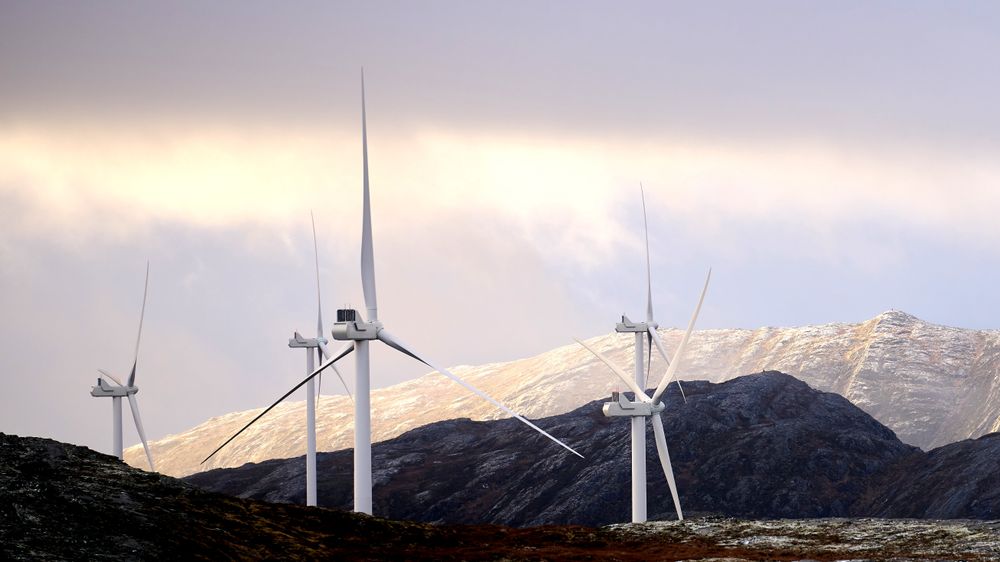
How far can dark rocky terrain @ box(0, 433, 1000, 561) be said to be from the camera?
85125mm

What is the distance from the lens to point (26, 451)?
330ft

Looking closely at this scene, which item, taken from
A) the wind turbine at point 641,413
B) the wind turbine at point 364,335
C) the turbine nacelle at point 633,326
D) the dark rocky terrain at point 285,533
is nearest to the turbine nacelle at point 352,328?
the wind turbine at point 364,335

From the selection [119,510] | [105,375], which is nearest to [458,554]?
[119,510]

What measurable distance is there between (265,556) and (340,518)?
20680mm

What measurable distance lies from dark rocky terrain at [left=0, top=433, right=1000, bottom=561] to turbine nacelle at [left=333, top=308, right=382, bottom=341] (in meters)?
17.1

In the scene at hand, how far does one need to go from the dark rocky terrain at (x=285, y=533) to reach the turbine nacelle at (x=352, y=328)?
17081 mm

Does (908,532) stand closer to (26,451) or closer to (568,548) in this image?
(568,548)

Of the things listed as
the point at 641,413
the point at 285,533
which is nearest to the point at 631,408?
the point at 641,413

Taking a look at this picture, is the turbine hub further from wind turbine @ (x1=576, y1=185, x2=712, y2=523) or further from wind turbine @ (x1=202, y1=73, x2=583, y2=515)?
wind turbine @ (x1=202, y1=73, x2=583, y2=515)

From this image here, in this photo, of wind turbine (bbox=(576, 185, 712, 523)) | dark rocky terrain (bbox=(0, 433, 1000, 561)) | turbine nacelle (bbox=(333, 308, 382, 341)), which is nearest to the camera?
dark rocky terrain (bbox=(0, 433, 1000, 561))

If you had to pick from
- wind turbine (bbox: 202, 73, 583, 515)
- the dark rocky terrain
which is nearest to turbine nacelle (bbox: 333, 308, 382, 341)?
wind turbine (bbox: 202, 73, 583, 515)

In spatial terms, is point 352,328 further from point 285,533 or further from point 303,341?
point 303,341

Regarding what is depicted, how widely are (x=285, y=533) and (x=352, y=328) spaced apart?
18.0 metres

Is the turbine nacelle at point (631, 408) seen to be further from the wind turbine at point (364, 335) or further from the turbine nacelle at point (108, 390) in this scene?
the turbine nacelle at point (108, 390)
